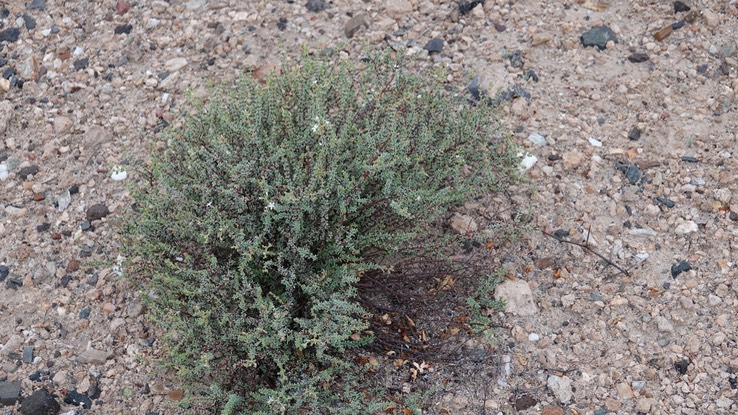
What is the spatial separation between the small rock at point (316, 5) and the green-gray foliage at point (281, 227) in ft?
4.20

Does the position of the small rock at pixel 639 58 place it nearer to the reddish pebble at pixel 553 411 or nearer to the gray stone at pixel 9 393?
the reddish pebble at pixel 553 411

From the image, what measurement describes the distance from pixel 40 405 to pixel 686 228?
331 centimetres

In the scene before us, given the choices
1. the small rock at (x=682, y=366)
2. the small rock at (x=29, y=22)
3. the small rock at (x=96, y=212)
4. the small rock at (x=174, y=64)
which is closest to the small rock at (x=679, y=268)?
the small rock at (x=682, y=366)

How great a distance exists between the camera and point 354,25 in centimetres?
500

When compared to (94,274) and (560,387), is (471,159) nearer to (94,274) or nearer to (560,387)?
(560,387)

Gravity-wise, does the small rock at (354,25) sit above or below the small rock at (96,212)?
above

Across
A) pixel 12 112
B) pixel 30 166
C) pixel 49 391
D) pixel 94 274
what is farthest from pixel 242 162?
pixel 12 112

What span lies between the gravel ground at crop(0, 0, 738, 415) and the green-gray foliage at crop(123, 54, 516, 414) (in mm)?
321

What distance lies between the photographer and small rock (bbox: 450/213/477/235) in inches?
161

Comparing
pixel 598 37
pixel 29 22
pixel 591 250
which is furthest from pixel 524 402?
pixel 29 22

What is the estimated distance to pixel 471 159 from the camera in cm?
417

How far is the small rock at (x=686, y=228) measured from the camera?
401 centimetres

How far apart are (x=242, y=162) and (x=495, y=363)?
4.99ft

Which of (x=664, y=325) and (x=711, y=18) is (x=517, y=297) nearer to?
(x=664, y=325)
